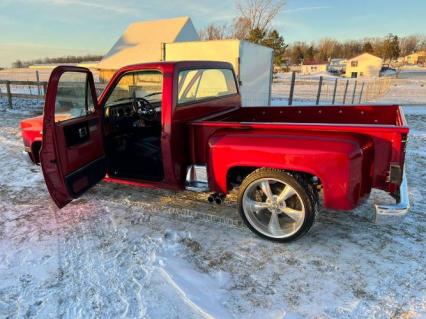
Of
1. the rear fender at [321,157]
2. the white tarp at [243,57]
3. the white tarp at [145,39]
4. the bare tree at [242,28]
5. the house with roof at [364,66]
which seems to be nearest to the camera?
the rear fender at [321,157]

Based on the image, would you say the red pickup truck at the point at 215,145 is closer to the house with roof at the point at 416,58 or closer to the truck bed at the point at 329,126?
the truck bed at the point at 329,126

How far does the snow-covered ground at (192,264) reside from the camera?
2.48m

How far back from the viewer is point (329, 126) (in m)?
2.94

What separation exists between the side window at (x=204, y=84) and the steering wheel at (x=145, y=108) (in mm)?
751

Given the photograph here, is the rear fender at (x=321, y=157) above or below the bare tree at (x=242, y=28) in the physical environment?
below

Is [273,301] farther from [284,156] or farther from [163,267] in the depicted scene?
[284,156]

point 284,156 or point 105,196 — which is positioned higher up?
point 284,156

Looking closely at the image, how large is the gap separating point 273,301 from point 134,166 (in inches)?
99.5

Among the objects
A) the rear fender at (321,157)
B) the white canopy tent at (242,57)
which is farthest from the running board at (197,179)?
the white canopy tent at (242,57)

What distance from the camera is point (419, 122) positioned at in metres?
10.1

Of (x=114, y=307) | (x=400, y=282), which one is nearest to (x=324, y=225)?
(x=400, y=282)

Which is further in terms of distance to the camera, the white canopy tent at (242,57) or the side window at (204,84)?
the white canopy tent at (242,57)

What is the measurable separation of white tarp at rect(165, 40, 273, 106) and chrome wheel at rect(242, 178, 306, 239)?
23.8 feet

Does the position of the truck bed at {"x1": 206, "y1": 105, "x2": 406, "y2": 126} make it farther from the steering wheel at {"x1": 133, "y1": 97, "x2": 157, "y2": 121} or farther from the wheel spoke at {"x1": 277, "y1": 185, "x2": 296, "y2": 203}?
the wheel spoke at {"x1": 277, "y1": 185, "x2": 296, "y2": 203}
